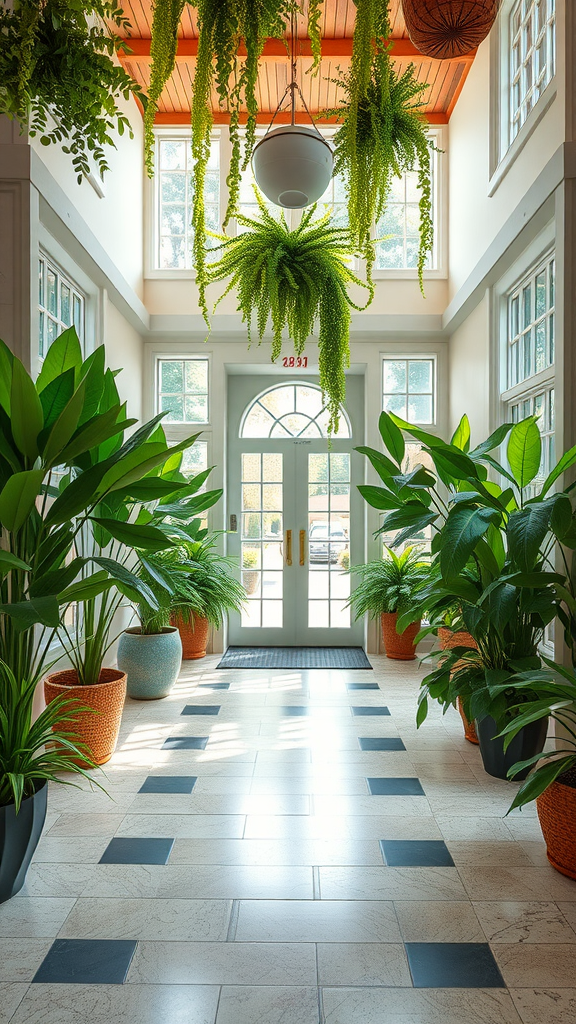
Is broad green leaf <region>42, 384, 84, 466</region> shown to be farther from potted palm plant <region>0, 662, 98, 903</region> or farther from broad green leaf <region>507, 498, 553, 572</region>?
broad green leaf <region>507, 498, 553, 572</region>

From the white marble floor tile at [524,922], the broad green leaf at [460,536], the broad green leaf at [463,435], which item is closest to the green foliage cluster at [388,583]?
the broad green leaf at [463,435]

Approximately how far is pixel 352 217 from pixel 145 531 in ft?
3.60

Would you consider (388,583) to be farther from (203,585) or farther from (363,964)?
(363,964)

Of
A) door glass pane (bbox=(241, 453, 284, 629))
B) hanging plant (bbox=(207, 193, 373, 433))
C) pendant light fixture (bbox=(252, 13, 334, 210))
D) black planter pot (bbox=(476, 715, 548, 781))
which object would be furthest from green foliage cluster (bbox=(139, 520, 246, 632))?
pendant light fixture (bbox=(252, 13, 334, 210))

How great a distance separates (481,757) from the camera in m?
3.36

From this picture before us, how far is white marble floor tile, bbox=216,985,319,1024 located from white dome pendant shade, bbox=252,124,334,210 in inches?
104

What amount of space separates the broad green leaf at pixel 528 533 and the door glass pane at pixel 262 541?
3930 mm

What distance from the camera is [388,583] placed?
558 cm

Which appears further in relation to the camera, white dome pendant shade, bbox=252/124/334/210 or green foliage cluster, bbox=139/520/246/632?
green foliage cluster, bbox=139/520/246/632

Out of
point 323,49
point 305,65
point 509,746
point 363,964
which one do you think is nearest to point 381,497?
point 509,746

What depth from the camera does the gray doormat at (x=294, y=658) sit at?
5.49 metres

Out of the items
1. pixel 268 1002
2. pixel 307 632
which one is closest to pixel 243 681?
pixel 307 632

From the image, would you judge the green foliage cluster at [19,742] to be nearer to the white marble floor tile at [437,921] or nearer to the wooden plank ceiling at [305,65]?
the white marble floor tile at [437,921]

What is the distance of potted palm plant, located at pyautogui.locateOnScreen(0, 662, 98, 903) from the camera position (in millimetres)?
2080
